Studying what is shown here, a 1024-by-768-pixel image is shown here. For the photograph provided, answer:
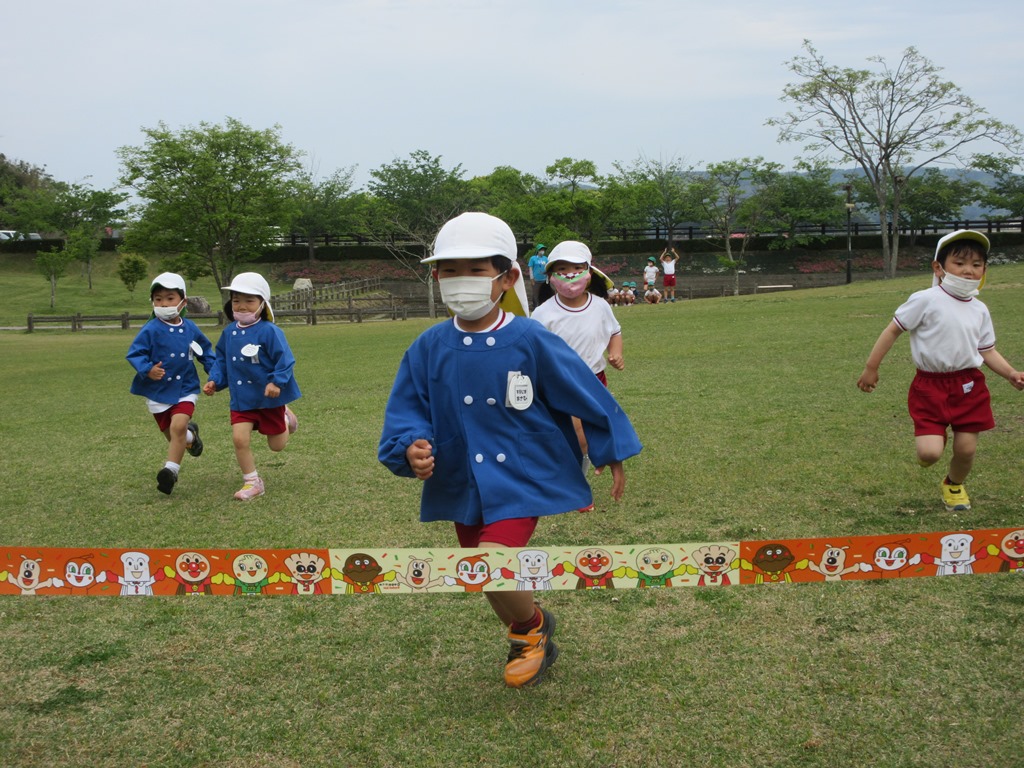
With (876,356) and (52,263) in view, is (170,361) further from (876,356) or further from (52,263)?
(52,263)

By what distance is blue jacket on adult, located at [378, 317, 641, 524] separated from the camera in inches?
156

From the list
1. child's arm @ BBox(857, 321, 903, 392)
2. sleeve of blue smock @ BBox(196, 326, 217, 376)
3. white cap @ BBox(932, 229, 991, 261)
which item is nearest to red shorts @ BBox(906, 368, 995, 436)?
child's arm @ BBox(857, 321, 903, 392)

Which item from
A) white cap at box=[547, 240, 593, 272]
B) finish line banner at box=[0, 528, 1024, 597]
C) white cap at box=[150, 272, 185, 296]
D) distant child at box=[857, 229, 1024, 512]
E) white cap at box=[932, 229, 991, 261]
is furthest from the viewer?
white cap at box=[150, 272, 185, 296]

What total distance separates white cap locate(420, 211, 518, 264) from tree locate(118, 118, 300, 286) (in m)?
37.1

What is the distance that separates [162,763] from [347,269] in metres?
59.4

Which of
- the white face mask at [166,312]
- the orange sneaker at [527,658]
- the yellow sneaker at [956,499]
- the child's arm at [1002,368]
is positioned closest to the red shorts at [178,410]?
the white face mask at [166,312]

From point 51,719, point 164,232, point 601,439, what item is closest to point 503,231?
point 601,439

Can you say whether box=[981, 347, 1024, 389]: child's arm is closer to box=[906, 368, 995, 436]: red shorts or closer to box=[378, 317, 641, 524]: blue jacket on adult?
box=[906, 368, 995, 436]: red shorts

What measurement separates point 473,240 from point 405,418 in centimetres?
78

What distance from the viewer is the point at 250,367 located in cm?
782

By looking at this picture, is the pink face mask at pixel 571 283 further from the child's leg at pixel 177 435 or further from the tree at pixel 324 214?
the tree at pixel 324 214

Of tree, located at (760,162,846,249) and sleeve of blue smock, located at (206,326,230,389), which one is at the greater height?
tree, located at (760,162,846,249)

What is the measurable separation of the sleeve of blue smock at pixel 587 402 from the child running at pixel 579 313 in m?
3.47

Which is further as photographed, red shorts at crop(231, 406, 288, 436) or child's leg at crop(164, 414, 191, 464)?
child's leg at crop(164, 414, 191, 464)
